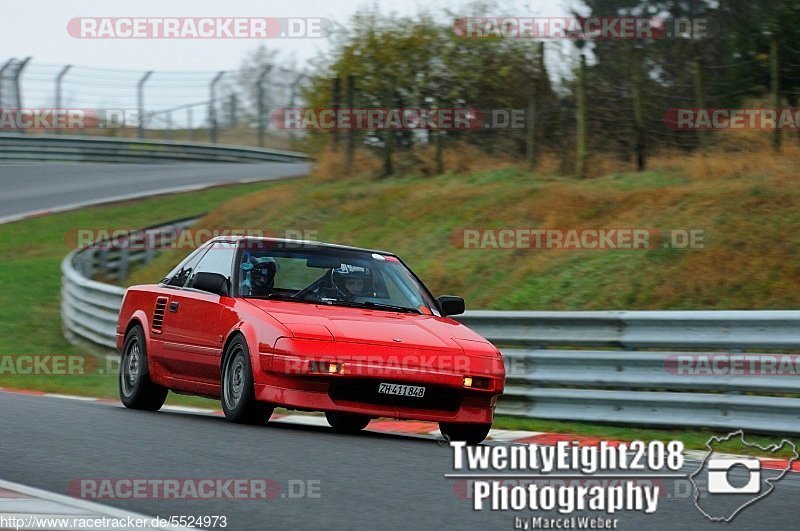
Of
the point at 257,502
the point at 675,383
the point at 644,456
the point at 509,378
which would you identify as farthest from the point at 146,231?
the point at 257,502

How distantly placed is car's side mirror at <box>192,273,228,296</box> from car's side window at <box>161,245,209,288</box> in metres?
0.95

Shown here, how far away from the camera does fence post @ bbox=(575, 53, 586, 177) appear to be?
18516 mm

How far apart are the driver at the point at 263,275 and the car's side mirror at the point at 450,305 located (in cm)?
123

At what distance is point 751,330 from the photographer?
9.62 metres

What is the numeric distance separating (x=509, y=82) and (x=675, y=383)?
47.7 feet

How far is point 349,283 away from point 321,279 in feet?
0.70

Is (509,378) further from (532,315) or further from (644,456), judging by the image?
(644,456)
